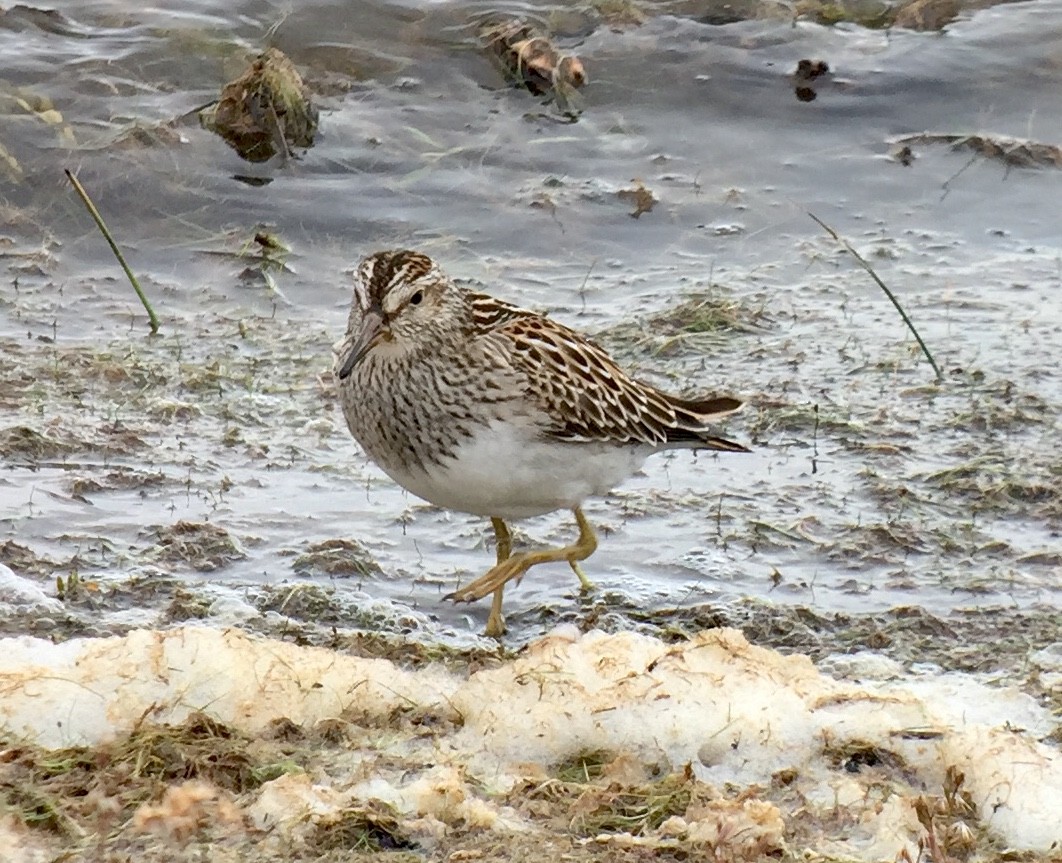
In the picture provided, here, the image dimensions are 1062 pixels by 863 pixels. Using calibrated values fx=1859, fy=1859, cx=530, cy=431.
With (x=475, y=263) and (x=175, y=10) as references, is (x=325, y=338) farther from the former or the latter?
(x=175, y=10)

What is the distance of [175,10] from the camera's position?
1170cm

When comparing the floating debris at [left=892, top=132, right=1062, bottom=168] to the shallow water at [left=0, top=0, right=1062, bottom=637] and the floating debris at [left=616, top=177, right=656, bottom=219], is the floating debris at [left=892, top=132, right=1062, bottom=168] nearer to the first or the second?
the shallow water at [left=0, top=0, right=1062, bottom=637]

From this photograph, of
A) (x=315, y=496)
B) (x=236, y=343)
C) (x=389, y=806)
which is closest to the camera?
(x=389, y=806)

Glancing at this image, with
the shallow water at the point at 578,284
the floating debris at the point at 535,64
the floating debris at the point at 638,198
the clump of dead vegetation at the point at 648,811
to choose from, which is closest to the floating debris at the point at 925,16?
the shallow water at the point at 578,284

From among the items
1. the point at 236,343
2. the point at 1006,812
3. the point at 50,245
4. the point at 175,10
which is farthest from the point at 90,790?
the point at 175,10

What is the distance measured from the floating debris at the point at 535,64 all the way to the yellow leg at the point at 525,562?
17.2ft

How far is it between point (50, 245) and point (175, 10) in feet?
8.78

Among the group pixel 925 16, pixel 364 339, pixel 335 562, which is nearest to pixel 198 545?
pixel 335 562

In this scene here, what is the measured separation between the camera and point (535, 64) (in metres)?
11.4

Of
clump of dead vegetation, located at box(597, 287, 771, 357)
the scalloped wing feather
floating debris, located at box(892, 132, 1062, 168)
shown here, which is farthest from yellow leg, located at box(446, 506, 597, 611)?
floating debris, located at box(892, 132, 1062, 168)

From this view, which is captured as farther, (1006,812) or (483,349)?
(483,349)

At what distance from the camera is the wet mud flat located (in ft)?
14.7

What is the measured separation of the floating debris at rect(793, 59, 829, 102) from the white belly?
5716mm

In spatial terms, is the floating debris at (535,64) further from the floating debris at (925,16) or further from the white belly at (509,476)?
the white belly at (509,476)
